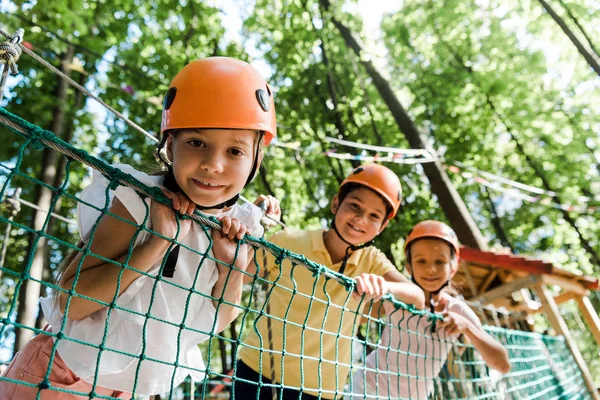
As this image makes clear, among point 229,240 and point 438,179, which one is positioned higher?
point 438,179

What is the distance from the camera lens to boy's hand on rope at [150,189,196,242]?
1.38 meters

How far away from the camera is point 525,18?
449 inches

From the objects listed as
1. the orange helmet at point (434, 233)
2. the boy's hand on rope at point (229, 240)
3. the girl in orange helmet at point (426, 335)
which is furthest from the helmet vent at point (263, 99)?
the orange helmet at point (434, 233)

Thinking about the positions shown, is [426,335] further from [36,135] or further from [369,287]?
[36,135]

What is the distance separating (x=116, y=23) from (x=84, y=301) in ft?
27.5

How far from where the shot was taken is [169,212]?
1.39 m

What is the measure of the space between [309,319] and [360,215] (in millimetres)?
633

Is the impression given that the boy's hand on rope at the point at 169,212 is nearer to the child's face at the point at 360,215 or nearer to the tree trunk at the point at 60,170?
the child's face at the point at 360,215

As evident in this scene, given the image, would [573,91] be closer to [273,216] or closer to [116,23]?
[116,23]

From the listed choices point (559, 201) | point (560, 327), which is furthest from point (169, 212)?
point (559, 201)

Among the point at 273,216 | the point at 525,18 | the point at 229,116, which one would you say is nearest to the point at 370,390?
the point at 273,216

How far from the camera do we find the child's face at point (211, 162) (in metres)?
1.45

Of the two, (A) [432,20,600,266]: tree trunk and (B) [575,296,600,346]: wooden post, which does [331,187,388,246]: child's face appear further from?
(A) [432,20,600,266]: tree trunk

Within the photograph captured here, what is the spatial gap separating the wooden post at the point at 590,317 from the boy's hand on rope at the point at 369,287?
5.02 meters
